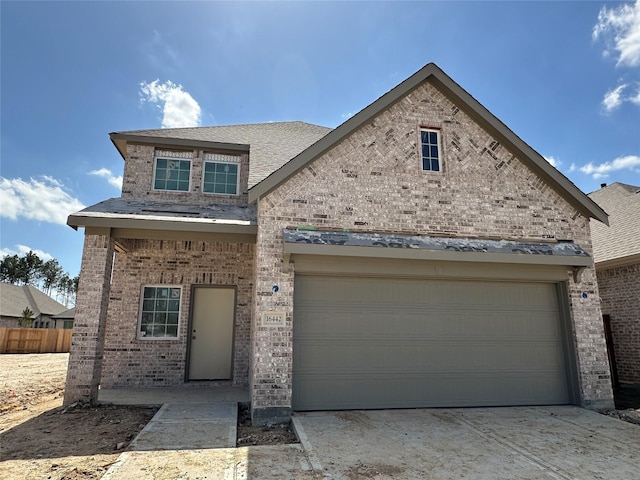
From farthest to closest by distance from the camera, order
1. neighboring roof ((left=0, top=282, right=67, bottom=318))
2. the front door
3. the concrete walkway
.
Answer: neighboring roof ((left=0, top=282, right=67, bottom=318)) → the front door → the concrete walkway

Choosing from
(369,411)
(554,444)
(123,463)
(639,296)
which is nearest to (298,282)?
(369,411)

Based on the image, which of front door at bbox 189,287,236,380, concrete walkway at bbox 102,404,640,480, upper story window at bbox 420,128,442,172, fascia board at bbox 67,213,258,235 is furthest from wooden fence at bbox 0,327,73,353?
upper story window at bbox 420,128,442,172

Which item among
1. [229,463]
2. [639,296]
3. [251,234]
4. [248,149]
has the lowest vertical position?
[229,463]

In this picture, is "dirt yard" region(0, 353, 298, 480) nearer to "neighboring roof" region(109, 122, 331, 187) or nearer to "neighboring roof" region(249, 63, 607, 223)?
"neighboring roof" region(109, 122, 331, 187)

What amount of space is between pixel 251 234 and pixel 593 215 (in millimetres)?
7176

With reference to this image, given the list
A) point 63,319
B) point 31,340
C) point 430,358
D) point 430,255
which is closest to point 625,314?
point 430,358

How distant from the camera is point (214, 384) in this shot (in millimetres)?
9930

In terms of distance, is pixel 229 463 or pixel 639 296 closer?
pixel 229 463

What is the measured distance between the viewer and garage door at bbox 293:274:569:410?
7.45 m

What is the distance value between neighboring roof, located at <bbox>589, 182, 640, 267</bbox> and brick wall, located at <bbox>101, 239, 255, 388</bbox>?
988 centimetres

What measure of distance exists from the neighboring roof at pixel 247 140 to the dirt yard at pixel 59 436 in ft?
17.1

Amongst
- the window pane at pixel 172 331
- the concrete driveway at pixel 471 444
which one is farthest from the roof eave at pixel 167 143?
the concrete driveway at pixel 471 444

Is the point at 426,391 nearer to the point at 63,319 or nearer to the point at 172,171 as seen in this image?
the point at 172,171

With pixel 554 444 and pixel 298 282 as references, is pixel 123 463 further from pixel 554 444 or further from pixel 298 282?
pixel 554 444
